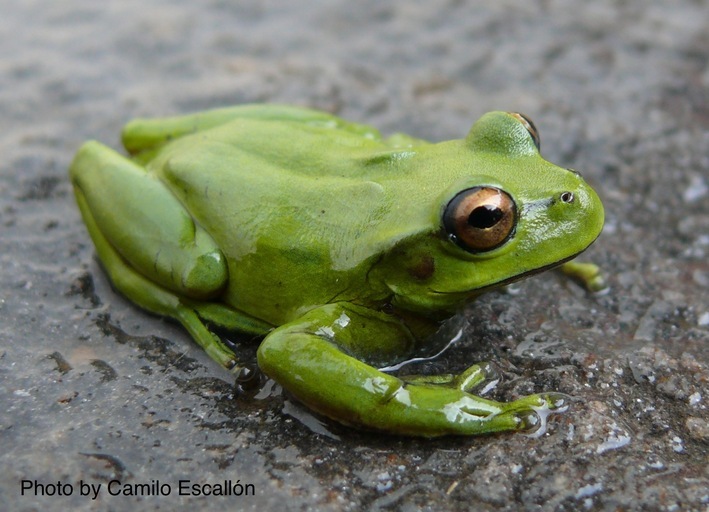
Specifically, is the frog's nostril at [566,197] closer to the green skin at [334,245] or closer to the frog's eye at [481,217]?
the green skin at [334,245]

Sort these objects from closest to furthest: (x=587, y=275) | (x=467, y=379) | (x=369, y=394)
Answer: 1. (x=369, y=394)
2. (x=467, y=379)
3. (x=587, y=275)

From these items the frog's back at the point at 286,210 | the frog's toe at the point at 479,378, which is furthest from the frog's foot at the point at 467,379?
the frog's back at the point at 286,210

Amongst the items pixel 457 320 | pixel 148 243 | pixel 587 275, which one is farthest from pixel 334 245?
pixel 587 275

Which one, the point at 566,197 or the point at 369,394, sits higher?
the point at 566,197

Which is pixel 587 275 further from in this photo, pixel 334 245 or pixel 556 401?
pixel 334 245

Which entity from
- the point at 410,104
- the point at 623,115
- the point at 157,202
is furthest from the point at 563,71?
the point at 157,202

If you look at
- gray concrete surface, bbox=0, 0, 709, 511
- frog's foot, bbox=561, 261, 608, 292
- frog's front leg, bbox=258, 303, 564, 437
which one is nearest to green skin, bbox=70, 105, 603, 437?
frog's front leg, bbox=258, 303, 564, 437

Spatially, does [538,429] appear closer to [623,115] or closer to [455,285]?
[455,285]

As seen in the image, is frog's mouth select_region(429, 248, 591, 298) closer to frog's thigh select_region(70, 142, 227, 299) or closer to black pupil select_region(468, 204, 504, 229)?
black pupil select_region(468, 204, 504, 229)
